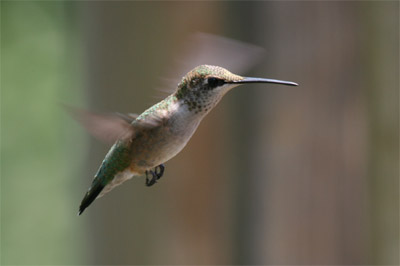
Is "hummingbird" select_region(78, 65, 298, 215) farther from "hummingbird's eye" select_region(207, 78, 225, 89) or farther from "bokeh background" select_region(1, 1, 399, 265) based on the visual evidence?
"bokeh background" select_region(1, 1, 399, 265)

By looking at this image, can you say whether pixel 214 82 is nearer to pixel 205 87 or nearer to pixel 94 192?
pixel 205 87

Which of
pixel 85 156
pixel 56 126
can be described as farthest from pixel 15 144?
pixel 85 156

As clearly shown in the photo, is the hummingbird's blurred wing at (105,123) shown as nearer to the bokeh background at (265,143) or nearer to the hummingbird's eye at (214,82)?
the hummingbird's eye at (214,82)

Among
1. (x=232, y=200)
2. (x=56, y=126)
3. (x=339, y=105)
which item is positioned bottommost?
(x=232, y=200)

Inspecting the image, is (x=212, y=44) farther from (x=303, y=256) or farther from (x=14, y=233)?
(x=14, y=233)

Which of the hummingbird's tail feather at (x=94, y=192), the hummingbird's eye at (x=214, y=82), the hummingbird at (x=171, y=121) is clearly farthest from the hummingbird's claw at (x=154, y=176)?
the hummingbird's eye at (x=214, y=82)

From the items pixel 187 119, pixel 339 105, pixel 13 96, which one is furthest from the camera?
pixel 13 96

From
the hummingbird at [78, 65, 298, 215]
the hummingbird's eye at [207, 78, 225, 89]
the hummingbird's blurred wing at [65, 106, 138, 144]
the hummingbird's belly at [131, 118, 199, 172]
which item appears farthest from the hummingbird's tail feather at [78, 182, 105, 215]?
the hummingbird's eye at [207, 78, 225, 89]

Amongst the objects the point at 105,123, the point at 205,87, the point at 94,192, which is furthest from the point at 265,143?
the point at 105,123
